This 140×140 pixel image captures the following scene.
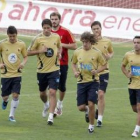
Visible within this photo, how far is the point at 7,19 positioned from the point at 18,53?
15247 millimetres

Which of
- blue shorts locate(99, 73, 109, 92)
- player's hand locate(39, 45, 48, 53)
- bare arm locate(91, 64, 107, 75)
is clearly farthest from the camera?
blue shorts locate(99, 73, 109, 92)

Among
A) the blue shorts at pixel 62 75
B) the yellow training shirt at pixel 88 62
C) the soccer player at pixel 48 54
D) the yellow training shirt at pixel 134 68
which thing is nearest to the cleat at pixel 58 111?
the blue shorts at pixel 62 75

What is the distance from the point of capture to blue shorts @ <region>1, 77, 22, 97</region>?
1608 centimetres

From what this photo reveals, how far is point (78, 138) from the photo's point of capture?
14445 millimetres

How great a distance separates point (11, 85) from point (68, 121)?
4.88 ft

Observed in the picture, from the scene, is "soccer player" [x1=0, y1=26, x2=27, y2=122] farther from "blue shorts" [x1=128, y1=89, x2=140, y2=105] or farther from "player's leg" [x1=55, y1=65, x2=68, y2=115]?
"blue shorts" [x1=128, y1=89, x2=140, y2=105]

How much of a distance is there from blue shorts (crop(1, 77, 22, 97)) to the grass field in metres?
0.64

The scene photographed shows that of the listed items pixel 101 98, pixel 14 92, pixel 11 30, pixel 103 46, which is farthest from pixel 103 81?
pixel 11 30

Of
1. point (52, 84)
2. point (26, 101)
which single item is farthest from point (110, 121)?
point (26, 101)

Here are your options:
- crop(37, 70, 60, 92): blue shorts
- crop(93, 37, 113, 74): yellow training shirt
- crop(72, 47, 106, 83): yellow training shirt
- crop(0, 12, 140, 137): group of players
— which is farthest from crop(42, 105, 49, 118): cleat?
crop(72, 47, 106, 83): yellow training shirt

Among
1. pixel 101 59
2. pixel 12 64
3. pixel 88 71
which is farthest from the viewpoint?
pixel 12 64

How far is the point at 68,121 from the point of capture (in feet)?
54.3

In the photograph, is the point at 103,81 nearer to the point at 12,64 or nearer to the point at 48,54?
the point at 48,54

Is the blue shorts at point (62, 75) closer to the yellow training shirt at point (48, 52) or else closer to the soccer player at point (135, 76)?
the yellow training shirt at point (48, 52)
